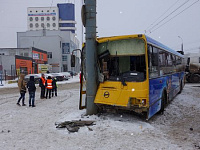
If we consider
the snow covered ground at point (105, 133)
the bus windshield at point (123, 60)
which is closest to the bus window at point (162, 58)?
the bus windshield at point (123, 60)

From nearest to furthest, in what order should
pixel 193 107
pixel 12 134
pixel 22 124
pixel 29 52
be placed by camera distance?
pixel 12 134, pixel 22 124, pixel 193 107, pixel 29 52

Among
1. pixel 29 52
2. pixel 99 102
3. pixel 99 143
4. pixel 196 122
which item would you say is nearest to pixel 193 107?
pixel 196 122

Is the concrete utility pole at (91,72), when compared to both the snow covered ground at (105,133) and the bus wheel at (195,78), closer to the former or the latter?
the snow covered ground at (105,133)

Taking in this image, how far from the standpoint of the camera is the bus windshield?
267 inches

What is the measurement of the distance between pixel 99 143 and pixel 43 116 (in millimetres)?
3820

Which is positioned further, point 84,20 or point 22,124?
point 84,20

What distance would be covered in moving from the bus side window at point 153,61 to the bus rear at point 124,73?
291 millimetres

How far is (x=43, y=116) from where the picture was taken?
26.9 feet

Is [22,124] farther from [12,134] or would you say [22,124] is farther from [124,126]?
[124,126]

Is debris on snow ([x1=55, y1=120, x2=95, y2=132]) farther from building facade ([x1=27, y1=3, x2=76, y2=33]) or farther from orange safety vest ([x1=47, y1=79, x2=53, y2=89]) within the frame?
building facade ([x1=27, y1=3, x2=76, y2=33])

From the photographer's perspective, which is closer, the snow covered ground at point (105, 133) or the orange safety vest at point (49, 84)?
the snow covered ground at point (105, 133)

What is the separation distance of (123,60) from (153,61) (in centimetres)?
110

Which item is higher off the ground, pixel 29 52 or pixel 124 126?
pixel 29 52

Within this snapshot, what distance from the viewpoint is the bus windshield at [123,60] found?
6.79 metres
